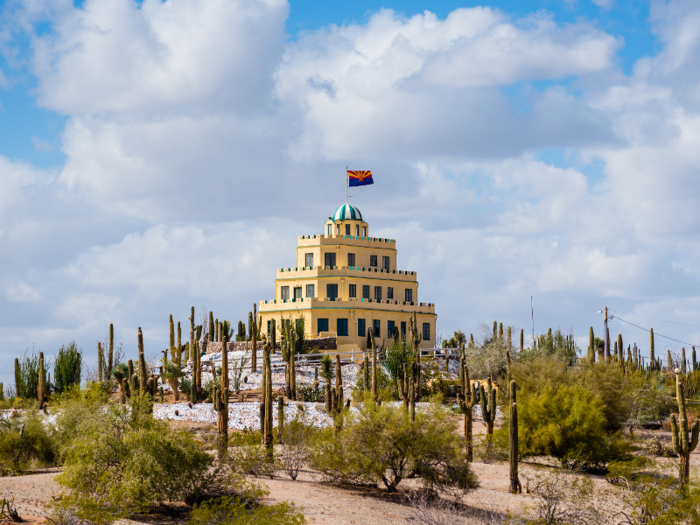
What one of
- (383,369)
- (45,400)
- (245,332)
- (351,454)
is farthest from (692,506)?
(245,332)

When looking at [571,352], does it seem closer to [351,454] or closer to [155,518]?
[351,454]

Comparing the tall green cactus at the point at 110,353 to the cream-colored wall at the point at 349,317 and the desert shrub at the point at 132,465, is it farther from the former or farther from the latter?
the desert shrub at the point at 132,465

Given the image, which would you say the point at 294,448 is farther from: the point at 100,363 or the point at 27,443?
the point at 100,363

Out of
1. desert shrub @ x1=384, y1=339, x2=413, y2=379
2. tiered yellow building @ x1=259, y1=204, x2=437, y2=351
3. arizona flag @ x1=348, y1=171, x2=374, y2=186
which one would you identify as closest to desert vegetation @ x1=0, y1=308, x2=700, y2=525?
desert shrub @ x1=384, y1=339, x2=413, y2=379

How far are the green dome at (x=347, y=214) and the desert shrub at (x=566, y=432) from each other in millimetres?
29399

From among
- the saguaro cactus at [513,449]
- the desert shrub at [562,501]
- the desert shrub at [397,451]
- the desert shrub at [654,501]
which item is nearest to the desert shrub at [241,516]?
the desert shrub at [397,451]

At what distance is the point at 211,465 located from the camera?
70.6 feet

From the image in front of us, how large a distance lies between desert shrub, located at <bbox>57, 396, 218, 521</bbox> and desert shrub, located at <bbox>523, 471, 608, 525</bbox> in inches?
340

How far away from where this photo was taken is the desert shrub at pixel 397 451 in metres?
23.0

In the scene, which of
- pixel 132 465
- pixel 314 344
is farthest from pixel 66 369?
pixel 132 465

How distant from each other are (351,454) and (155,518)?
6.21 metres

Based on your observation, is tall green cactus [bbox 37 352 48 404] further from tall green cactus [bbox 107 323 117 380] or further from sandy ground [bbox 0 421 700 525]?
sandy ground [bbox 0 421 700 525]

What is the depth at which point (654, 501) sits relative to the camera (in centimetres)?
2008

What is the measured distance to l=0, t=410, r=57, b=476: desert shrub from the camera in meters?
25.2
